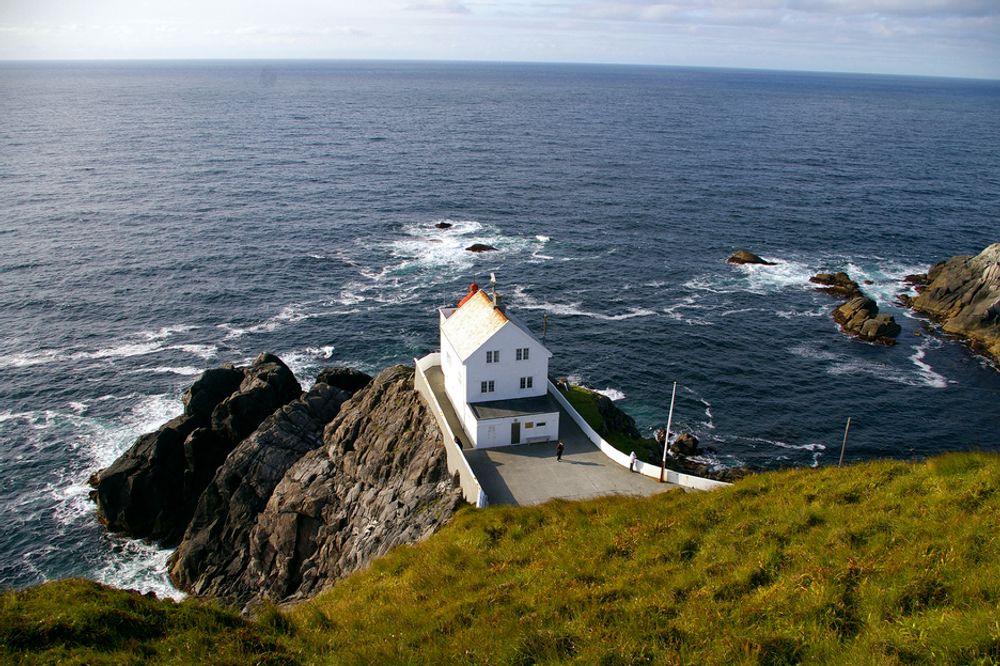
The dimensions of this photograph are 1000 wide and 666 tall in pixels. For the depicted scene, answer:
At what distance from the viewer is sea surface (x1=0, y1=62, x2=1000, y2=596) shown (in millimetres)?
57438

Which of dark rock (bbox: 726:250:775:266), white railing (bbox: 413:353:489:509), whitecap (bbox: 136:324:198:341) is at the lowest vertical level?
whitecap (bbox: 136:324:198:341)

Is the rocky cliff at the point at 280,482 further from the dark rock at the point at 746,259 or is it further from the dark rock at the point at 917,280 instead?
the dark rock at the point at 917,280

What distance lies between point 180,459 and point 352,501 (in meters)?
17.9

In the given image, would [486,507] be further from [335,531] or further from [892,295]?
[892,295]

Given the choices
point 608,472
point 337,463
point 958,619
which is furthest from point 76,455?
point 958,619

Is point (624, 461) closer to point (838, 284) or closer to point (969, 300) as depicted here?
point (838, 284)

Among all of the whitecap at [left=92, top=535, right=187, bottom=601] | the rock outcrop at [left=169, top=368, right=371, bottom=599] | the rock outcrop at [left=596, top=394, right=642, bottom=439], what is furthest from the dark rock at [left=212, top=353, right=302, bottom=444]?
the rock outcrop at [left=596, top=394, right=642, bottom=439]

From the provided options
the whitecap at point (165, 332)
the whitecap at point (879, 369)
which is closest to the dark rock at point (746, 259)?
the whitecap at point (879, 369)

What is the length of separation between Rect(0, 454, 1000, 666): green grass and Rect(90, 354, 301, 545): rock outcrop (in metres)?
28.1

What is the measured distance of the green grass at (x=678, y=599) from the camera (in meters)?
16.8

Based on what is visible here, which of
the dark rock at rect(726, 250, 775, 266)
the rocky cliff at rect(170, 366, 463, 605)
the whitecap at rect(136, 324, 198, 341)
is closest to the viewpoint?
the rocky cliff at rect(170, 366, 463, 605)

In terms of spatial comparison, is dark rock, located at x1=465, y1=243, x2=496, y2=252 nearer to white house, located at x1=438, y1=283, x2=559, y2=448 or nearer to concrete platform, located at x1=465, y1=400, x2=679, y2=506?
white house, located at x1=438, y1=283, x2=559, y2=448

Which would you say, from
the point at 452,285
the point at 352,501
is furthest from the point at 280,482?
the point at 452,285

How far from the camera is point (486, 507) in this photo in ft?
110
